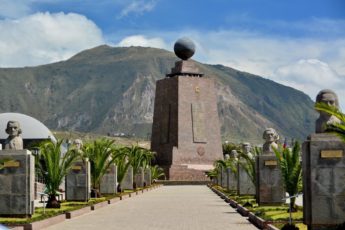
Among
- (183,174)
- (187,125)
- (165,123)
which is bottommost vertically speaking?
(183,174)

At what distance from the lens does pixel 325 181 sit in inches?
527

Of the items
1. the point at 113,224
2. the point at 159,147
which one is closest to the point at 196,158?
the point at 159,147

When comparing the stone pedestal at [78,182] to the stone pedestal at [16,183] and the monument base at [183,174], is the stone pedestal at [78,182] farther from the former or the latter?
the monument base at [183,174]

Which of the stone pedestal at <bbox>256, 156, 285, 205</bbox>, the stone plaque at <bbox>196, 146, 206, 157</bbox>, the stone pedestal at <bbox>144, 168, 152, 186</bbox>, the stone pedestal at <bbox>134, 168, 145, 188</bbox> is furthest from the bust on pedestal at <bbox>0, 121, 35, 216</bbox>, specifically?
the stone plaque at <bbox>196, 146, 206, 157</bbox>

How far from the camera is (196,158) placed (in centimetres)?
6906

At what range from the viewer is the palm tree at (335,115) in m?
11.8

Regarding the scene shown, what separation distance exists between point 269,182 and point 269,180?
64 mm

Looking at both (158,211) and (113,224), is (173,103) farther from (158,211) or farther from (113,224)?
(113,224)

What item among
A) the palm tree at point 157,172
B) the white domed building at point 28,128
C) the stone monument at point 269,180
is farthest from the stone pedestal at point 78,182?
the palm tree at point 157,172

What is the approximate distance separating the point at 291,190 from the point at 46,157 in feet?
23.9

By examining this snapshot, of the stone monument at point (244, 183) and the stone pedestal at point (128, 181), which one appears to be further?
the stone pedestal at point (128, 181)

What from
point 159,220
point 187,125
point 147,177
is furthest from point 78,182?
point 187,125

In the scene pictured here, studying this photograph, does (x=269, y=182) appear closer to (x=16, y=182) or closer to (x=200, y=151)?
(x=16, y=182)

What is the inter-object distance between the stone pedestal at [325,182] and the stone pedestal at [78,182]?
12.0 meters
